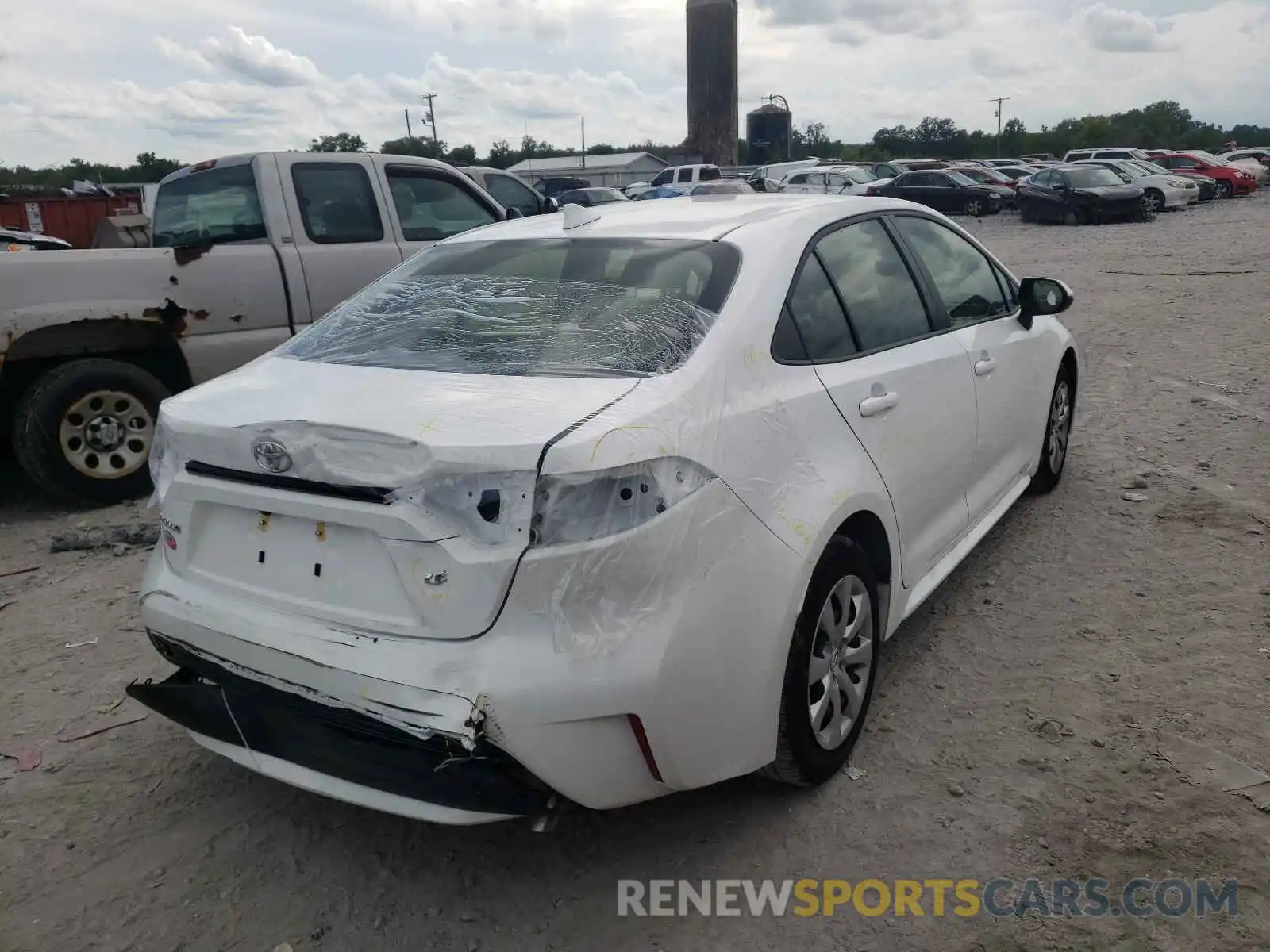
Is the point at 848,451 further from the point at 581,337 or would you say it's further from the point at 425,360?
the point at 425,360

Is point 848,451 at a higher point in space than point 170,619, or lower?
higher

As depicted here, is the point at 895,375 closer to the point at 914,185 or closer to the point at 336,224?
the point at 336,224

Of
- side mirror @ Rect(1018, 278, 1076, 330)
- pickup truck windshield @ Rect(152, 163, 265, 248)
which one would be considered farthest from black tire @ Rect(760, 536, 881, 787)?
pickup truck windshield @ Rect(152, 163, 265, 248)

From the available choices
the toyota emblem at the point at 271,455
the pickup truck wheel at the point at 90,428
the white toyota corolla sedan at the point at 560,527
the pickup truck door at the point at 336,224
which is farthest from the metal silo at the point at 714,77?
the toyota emblem at the point at 271,455

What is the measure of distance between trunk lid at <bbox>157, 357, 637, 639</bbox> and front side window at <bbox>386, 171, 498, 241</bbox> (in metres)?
4.66

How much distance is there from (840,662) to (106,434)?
4.63 m

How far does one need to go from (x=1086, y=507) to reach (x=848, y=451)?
2.77m

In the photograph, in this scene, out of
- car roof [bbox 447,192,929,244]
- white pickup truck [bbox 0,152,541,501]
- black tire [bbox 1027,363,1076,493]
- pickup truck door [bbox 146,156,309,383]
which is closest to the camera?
car roof [bbox 447,192,929,244]

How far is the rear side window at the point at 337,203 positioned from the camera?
643 centimetres

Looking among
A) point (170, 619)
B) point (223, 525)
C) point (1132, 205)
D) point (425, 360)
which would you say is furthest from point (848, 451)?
point (1132, 205)

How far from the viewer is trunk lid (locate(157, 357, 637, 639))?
6.87 feet

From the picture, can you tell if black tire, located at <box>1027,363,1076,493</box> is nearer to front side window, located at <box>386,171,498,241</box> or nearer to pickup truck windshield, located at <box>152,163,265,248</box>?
front side window, located at <box>386,171,498,241</box>

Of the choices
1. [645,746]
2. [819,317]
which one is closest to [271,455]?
[645,746]

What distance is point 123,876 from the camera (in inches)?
102
